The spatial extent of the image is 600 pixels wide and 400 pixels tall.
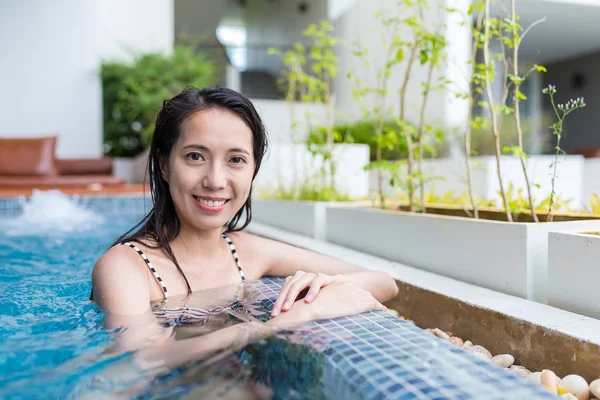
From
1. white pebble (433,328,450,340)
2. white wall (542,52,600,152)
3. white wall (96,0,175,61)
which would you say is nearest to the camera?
white pebble (433,328,450,340)

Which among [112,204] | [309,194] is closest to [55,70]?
[112,204]

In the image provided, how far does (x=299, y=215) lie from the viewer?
13.5 ft

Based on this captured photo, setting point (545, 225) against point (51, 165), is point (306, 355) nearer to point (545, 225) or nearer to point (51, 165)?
point (545, 225)

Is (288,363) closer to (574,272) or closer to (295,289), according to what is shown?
(295,289)

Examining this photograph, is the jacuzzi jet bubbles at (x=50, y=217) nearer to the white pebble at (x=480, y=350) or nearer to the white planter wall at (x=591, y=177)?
the white pebble at (x=480, y=350)

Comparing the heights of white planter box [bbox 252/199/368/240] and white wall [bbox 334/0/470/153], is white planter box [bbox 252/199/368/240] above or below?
below

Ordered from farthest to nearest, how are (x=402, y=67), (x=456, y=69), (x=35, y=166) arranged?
(x=402, y=67)
(x=35, y=166)
(x=456, y=69)

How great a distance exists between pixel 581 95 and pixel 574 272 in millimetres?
11462

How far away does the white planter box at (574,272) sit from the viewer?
5.53 feet

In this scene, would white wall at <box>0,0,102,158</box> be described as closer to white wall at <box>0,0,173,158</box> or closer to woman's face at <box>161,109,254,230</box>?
white wall at <box>0,0,173,158</box>

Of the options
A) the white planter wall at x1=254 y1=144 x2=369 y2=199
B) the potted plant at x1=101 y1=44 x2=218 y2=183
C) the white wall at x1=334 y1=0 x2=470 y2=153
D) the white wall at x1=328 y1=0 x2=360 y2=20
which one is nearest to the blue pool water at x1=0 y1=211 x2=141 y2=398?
the white planter wall at x1=254 y1=144 x2=369 y2=199

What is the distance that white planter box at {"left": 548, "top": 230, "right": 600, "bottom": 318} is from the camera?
1.69m

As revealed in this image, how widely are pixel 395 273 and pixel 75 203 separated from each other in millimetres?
5022

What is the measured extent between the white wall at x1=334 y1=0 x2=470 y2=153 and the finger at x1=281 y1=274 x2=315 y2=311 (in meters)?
3.48
